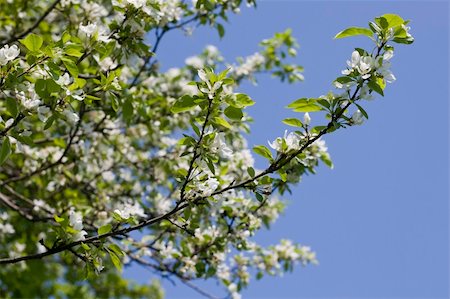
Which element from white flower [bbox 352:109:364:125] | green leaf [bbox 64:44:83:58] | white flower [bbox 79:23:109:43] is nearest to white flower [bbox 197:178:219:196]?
white flower [bbox 352:109:364:125]

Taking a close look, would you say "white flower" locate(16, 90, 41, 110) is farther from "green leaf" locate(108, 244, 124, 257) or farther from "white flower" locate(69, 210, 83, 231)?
"green leaf" locate(108, 244, 124, 257)

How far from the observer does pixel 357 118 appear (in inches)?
101

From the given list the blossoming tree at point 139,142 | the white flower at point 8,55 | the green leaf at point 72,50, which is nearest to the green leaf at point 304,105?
the blossoming tree at point 139,142

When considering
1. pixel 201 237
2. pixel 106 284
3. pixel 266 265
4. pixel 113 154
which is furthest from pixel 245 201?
pixel 106 284

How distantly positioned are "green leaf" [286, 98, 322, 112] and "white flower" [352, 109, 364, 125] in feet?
0.51

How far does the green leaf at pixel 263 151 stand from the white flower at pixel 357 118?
16.0 inches

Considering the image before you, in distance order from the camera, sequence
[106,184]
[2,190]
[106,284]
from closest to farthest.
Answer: [2,190]
[106,184]
[106,284]

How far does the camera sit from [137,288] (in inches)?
434

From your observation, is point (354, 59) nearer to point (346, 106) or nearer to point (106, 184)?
point (346, 106)

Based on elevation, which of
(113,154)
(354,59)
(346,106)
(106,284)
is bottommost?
(346,106)

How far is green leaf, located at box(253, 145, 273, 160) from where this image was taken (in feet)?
8.78

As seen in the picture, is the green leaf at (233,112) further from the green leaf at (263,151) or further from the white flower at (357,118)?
the white flower at (357,118)

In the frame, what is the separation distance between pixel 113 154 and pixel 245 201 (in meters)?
2.07

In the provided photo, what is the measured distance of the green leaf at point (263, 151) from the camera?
2.68m
